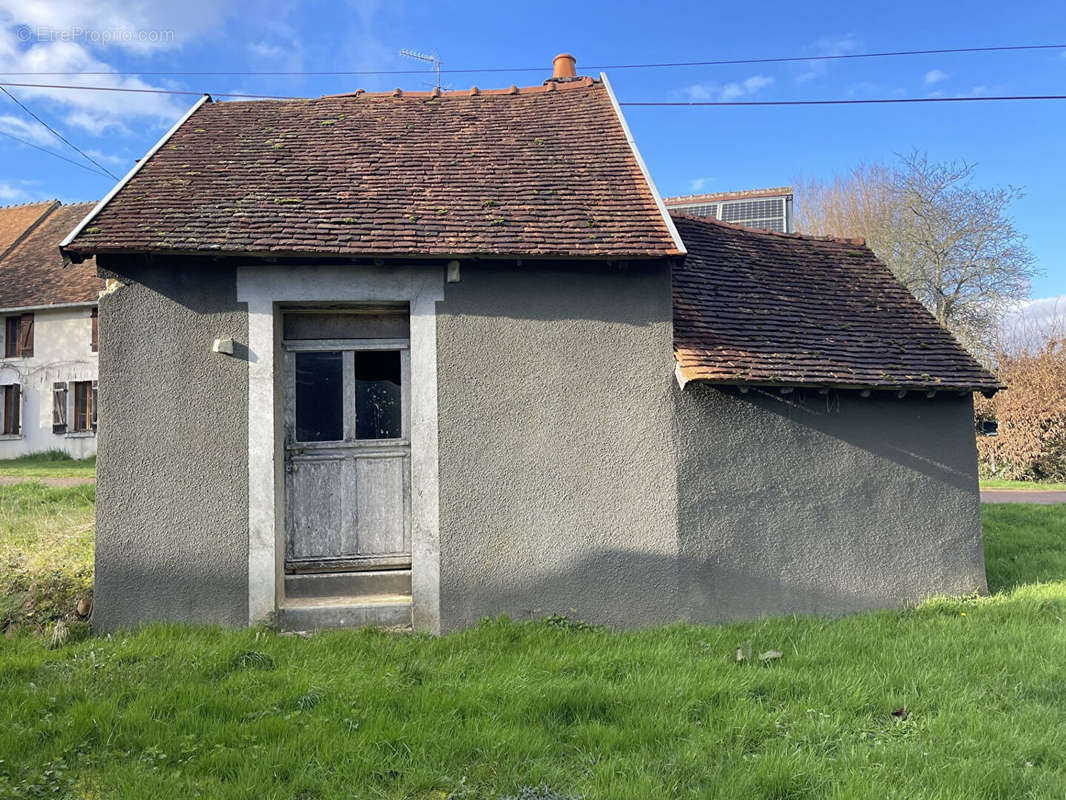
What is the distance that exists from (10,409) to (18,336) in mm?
2636

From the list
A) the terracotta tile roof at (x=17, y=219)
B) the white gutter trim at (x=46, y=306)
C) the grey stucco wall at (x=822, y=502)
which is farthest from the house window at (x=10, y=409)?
the grey stucco wall at (x=822, y=502)

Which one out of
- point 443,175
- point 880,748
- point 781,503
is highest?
point 443,175

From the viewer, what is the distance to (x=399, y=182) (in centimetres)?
765

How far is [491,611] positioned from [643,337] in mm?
2903

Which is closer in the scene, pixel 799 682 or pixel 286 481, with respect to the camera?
pixel 799 682

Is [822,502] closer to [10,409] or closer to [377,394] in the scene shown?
[377,394]

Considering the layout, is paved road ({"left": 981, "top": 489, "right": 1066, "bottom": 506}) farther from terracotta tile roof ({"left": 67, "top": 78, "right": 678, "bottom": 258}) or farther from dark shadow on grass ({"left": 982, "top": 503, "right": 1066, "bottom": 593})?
terracotta tile roof ({"left": 67, "top": 78, "right": 678, "bottom": 258})

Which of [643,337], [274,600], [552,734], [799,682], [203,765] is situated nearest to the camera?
[203,765]

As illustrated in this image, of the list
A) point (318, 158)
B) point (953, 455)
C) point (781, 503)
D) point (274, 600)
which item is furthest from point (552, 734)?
point (318, 158)

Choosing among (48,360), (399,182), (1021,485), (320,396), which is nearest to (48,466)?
(48,360)

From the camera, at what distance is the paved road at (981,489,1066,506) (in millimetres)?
15632

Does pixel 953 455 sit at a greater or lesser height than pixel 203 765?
greater

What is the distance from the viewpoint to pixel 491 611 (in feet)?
21.5

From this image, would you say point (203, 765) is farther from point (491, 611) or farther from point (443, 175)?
point (443, 175)
